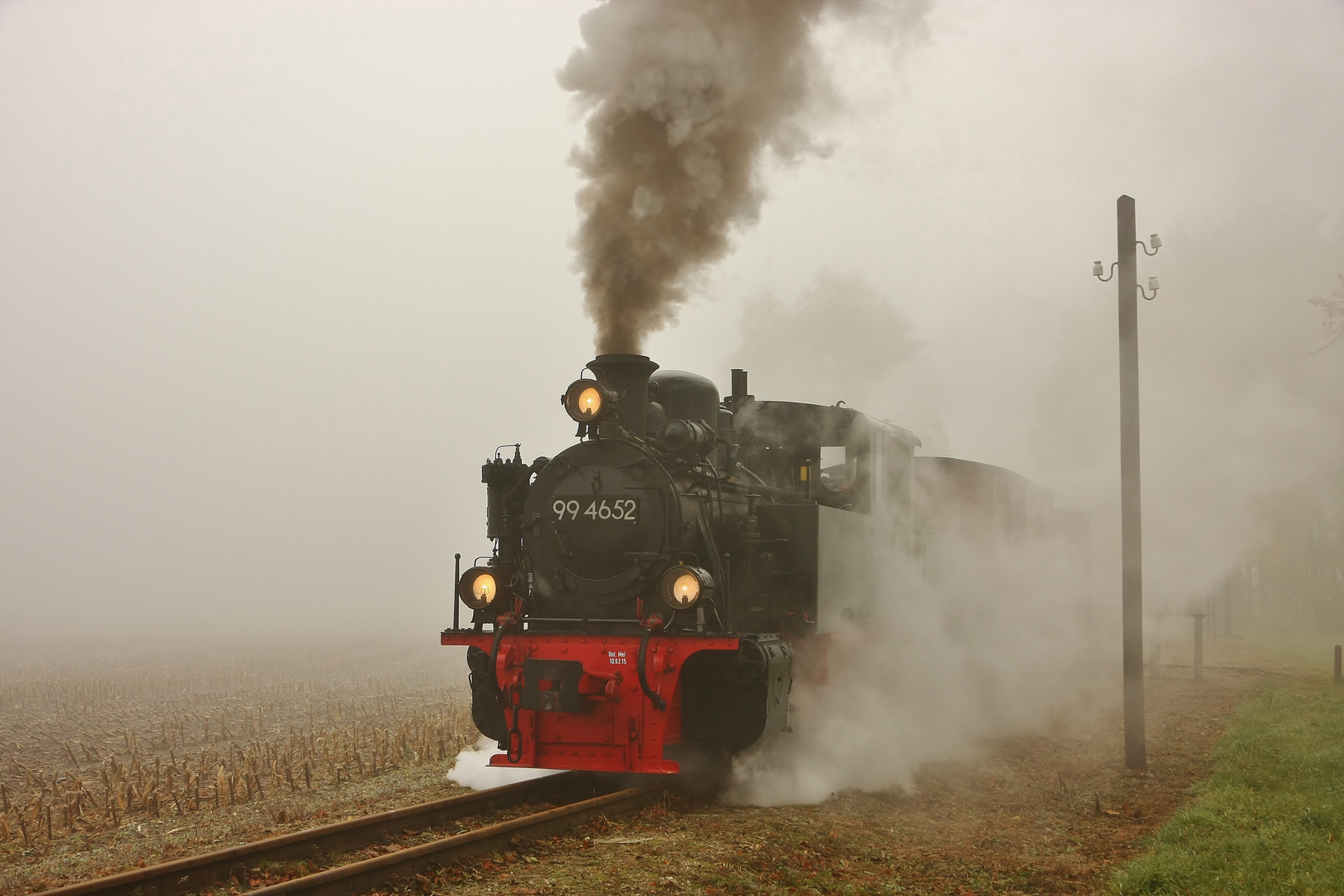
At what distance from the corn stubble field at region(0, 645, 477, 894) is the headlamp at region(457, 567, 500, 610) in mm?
1487

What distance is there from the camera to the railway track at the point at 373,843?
17.3 ft

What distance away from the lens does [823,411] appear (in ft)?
36.1

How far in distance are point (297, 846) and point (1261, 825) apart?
6.08 meters

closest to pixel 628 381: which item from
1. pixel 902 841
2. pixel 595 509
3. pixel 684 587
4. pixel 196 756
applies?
pixel 595 509

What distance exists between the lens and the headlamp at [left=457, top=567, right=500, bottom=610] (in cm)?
902

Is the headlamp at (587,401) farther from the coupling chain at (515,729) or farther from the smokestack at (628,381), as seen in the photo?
the coupling chain at (515,729)

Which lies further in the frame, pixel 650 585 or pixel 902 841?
pixel 650 585

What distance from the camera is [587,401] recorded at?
893 cm

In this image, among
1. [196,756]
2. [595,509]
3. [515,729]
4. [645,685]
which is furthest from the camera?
[196,756]

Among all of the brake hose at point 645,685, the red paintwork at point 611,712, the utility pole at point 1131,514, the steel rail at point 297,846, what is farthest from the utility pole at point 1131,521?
the steel rail at point 297,846

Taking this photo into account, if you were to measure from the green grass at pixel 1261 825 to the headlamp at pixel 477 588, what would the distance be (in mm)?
5044

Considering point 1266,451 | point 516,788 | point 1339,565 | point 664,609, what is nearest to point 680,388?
point 664,609

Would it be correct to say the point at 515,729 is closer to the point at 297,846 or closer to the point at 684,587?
the point at 684,587

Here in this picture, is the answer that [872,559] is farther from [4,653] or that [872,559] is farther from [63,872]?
[4,653]
